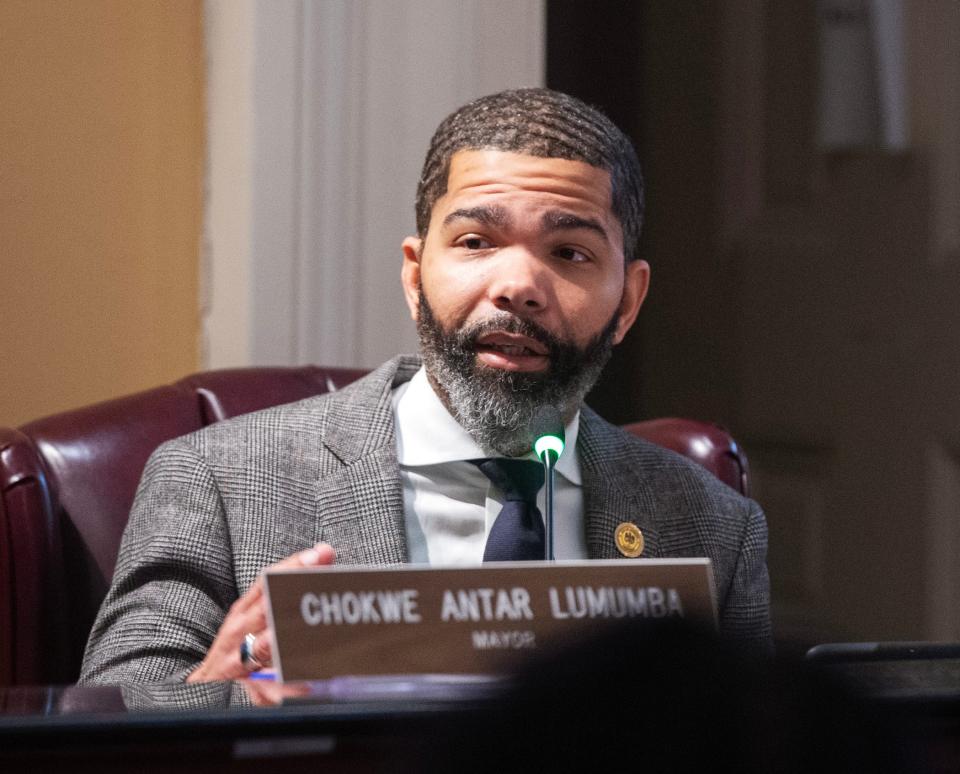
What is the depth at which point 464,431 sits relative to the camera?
1626mm

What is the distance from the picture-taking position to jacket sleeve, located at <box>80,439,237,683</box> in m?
1.40

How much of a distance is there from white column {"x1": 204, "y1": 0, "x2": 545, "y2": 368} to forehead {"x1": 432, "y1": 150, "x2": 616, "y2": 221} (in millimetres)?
511

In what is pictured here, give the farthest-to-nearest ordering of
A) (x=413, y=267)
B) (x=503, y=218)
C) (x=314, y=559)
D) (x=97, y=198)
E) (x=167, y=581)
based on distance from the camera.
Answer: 1. (x=97, y=198)
2. (x=413, y=267)
3. (x=503, y=218)
4. (x=167, y=581)
5. (x=314, y=559)

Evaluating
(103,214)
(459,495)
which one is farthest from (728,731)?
(103,214)

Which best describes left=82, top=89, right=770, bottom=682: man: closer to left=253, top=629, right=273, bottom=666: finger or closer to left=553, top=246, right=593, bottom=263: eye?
left=553, top=246, right=593, bottom=263: eye

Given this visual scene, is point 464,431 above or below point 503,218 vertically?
below

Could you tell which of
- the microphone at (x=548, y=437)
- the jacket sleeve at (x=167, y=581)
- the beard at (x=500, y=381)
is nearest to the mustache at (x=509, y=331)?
the beard at (x=500, y=381)

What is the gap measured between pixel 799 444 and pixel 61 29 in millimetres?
1625

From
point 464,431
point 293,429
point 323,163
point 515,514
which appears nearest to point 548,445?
point 515,514

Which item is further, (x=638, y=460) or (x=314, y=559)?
(x=638, y=460)

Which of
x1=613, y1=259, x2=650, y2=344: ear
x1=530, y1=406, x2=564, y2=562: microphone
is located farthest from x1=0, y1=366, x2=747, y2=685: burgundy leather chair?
x1=530, y1=406, x2=564, y2=562: microphone

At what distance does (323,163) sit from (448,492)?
708mm

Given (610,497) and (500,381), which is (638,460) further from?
(500,381)

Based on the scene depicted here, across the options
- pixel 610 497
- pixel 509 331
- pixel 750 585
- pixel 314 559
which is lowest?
pixel 750 585
